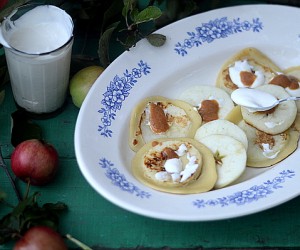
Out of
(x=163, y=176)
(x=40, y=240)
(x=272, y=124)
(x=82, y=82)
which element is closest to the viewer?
(x=40, y=240)

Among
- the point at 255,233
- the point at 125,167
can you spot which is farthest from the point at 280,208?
the point at 125,167

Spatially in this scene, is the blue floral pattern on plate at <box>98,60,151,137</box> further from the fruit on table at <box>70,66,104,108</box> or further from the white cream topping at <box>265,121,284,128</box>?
the white cream topping at <box>265,121,284,128</box>

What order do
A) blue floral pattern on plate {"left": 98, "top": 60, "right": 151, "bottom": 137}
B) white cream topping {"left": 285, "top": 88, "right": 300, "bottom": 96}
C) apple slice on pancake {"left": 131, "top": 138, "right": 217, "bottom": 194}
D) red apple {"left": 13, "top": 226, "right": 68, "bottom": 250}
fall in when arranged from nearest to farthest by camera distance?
red apple {"left": 13, "top": 226, "right": 68, "bottom": 250}
apple slice on pancake {"left": 131, "top": 138, "right": 217, "bottom": 194}
blue floral pattern on plate {"left": 98, "top": 60, "right": 151, "bottom": 137}
white cream topping {"left": 285, "top": 88, "right": 300, "bottom": 96}

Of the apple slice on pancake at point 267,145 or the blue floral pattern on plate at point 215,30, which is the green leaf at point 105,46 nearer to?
the blue floral pattern on plate at point 215,30

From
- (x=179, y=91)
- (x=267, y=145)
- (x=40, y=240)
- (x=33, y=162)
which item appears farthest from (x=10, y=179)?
(x=267, y=145)

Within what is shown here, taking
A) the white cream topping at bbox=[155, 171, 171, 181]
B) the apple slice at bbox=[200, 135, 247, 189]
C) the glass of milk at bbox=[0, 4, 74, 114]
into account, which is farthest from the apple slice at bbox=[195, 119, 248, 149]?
the glass of milk at bbox=[0, 4, 74, 114]

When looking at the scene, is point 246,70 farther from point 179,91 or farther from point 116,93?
point 116,93
